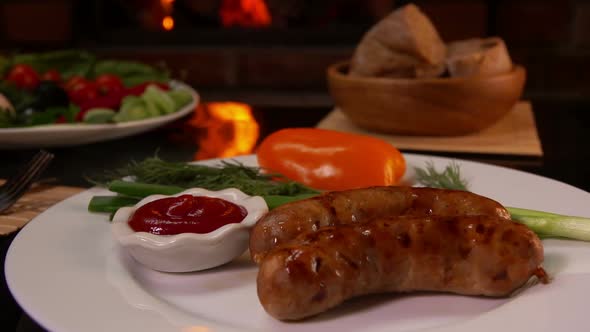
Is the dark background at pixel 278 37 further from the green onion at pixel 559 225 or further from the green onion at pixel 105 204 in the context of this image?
the green onion at pixel 559 225

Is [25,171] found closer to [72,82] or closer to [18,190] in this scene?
[18,190]

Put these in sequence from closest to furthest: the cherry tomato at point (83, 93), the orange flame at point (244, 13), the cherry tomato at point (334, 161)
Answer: the cherry tomato at point (334, 161) < the cherry tomato at point (83, 93) < the orange flame at point (244, 13)

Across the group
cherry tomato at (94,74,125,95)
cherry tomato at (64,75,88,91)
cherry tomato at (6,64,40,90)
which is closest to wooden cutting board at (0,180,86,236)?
cherry tomato at (94,74,125,95)

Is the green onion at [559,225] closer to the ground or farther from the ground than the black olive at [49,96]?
farther from the ground

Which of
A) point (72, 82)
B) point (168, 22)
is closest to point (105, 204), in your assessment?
point (72, 82)

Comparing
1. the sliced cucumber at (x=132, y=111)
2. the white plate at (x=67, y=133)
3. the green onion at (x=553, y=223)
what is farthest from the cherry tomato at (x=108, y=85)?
the green onion at (x=553, y=223)

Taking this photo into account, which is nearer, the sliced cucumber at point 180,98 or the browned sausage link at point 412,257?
the browned sausage link at point 412,257
